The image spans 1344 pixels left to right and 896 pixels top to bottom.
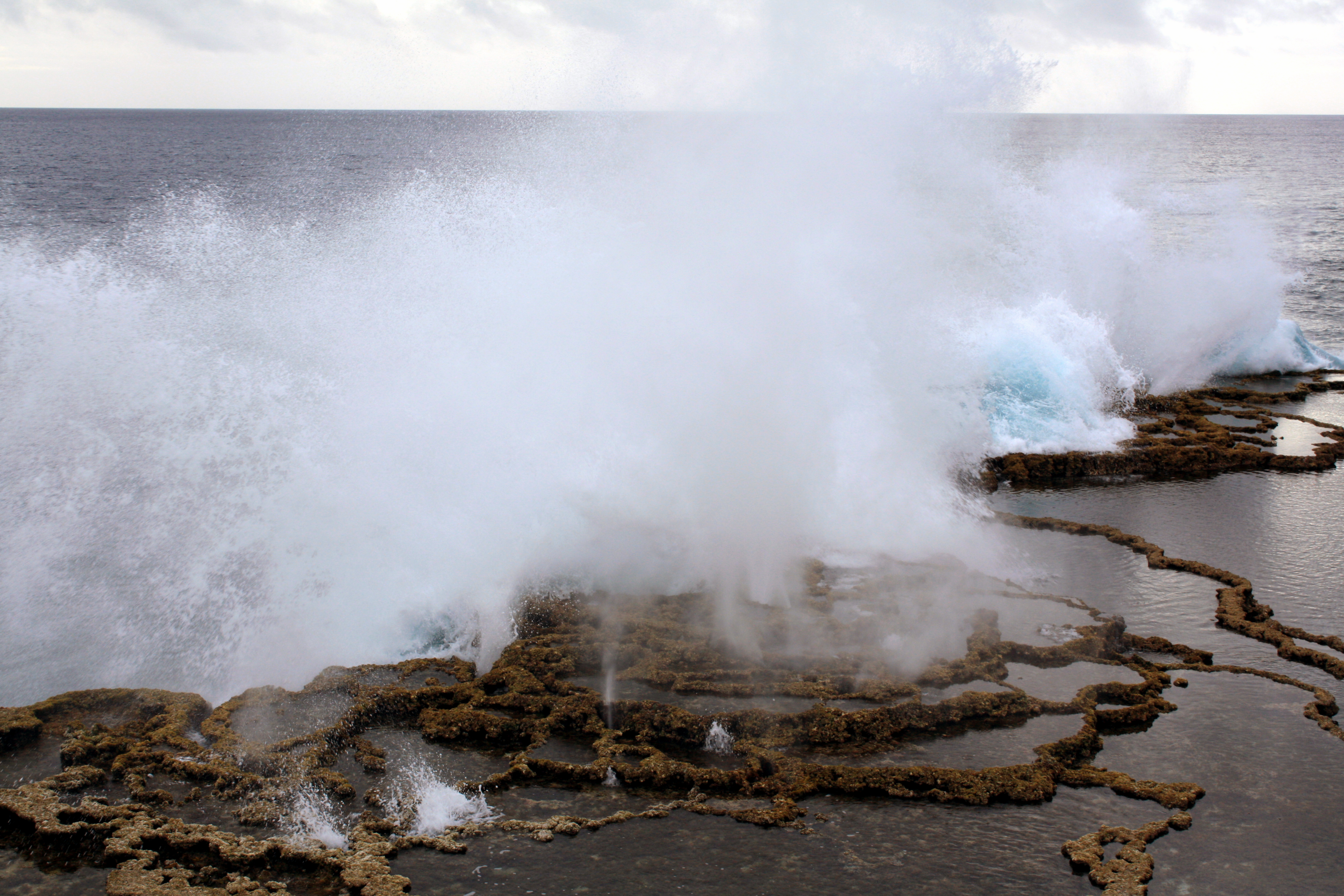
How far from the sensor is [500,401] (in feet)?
38.8

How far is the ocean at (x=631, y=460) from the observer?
6461mm

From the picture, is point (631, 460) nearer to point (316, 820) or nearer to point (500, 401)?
point (500, 401)

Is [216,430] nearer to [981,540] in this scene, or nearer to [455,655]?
[455,655]

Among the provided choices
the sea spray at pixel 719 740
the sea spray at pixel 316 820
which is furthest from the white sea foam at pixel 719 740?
the sea spray at pixel 316 820

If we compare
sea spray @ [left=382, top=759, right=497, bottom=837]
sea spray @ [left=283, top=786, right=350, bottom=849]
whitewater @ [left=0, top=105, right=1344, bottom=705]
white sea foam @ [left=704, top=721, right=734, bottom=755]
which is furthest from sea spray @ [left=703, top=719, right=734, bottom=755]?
sea spray @ [left=283, top=786, right=350, bottom=849]

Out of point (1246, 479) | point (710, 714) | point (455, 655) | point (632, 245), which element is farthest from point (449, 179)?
point (1246, 479)

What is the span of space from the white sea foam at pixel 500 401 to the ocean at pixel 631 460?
0.06 metres

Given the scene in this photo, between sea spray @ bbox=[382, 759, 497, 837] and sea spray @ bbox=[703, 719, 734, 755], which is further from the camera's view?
sea spray @ bbox=[703, 719, 734, 755]

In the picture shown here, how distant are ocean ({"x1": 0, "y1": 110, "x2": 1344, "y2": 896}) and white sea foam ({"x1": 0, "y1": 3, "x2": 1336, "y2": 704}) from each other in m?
0.06

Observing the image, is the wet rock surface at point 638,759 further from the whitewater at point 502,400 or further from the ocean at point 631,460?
the whitewater at point 502,400

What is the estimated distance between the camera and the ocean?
6.46 metres

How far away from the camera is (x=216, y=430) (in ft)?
37.4

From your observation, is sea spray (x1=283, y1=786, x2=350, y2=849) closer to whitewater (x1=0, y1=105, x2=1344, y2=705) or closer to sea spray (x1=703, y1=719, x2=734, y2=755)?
whitewater (x1=0, y1=105, x2=1344, y2=705)

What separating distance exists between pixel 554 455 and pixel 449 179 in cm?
760
